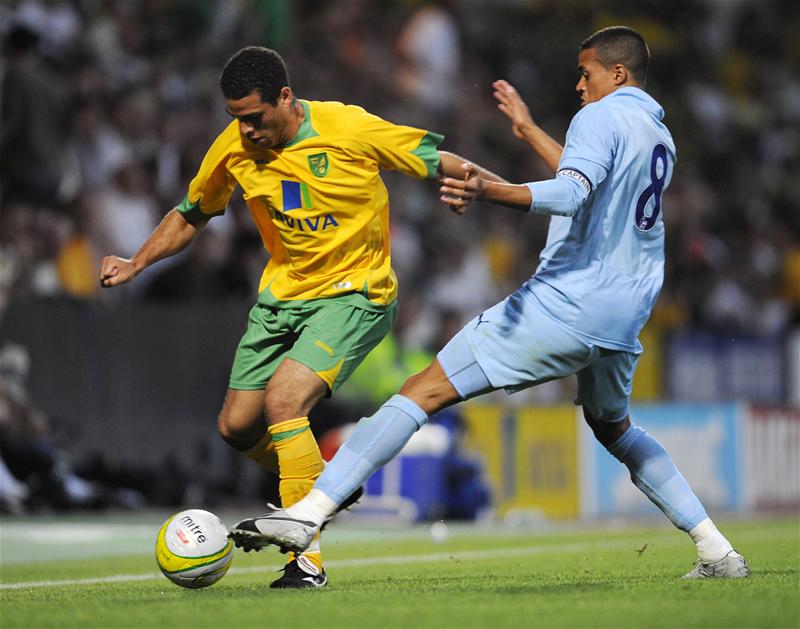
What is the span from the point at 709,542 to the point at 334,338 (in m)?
1.84

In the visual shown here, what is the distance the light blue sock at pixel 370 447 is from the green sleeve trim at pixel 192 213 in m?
1.62

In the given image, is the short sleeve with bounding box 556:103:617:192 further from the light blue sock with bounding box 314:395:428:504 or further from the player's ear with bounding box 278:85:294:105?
the player's ear with bounding box 278:85:294:105

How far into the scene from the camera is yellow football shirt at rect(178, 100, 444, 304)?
260 inches

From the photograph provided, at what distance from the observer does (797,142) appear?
87.8ft

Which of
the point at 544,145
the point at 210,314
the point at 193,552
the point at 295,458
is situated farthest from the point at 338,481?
the point at 210,314

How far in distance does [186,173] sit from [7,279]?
8.18 ft

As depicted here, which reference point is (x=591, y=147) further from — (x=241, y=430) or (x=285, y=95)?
(x=241, y=430)

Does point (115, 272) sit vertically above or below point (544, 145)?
below

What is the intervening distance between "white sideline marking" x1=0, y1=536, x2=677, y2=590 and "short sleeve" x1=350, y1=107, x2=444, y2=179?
243 cm

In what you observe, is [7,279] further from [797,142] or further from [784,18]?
[784,18]

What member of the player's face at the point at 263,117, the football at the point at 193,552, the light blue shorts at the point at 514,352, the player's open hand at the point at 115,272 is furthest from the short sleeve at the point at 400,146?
the football at the point at 193,552

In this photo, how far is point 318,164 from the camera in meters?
6.61

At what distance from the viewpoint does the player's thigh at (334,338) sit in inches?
256

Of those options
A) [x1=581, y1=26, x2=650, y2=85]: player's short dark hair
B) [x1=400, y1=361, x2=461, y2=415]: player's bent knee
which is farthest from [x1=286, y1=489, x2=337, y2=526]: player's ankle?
[x1=581, y1=26, x2=650, y2=85]: player's short dark hair
